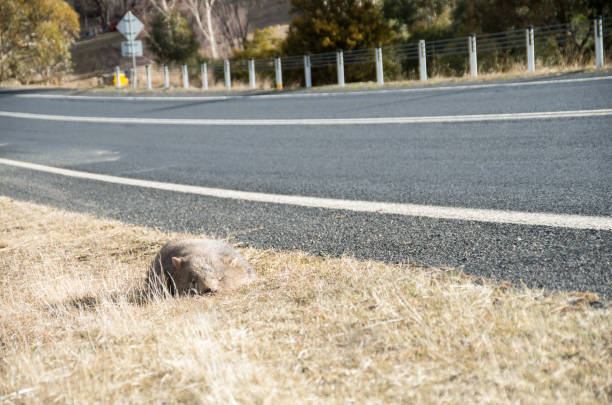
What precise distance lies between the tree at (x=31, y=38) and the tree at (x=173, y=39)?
6741 mm

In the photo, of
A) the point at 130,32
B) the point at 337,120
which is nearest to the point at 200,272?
the point at 337,120

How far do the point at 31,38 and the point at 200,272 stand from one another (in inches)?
1558

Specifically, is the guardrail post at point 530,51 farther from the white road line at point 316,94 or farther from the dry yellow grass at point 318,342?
the dry yellow grass at point 318,342

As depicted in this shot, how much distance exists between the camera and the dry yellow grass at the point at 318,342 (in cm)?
225

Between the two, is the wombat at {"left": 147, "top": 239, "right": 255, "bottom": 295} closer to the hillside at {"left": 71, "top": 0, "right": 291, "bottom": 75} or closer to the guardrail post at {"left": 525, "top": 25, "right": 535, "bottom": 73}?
the guardrail post at {"left": 525, "top": 25, "right": 535, "bottom": 73}

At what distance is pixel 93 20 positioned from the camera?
83.3m

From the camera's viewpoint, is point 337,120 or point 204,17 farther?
point 204,17

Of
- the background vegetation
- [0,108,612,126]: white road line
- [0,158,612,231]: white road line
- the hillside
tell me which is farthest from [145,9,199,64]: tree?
[0,158,612,231]: white road line

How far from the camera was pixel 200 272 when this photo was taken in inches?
155

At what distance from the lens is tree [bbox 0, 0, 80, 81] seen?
3553cm

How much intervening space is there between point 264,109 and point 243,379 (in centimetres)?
1129

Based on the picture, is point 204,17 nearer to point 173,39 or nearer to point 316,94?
point 173,39

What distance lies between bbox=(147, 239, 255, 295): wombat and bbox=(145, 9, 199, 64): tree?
34840 millimetres

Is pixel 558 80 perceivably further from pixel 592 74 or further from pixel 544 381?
pixel 544 381
